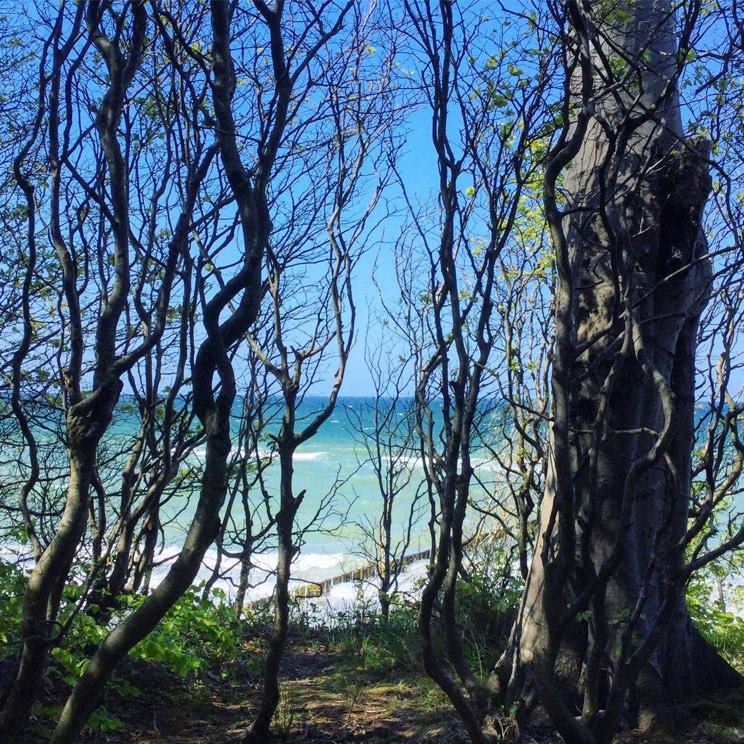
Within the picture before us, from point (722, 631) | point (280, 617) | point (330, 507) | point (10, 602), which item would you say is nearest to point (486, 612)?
point (722, 631)

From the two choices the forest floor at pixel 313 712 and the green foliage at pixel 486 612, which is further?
the green foliage at pixel 486 612

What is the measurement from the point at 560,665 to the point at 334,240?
8.67 ft

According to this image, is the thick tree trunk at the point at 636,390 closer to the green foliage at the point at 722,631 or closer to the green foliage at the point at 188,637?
the green foliage at the point at 722,631

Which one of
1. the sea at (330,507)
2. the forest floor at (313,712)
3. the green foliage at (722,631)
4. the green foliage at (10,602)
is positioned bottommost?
the forest floor at (313,712)

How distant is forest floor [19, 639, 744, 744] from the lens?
3361 mm

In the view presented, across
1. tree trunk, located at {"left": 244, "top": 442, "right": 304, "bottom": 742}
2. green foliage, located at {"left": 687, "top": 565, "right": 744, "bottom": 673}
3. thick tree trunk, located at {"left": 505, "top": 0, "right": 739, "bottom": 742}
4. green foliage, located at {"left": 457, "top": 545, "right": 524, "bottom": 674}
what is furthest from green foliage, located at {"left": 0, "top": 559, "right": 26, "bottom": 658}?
green foliage, located at {"left": 687, "top": 565, "right": 744, "bottom": 673}

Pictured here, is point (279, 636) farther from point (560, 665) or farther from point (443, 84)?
point (443, 84)

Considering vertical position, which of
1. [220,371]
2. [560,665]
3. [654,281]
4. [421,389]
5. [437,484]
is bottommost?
[560,665]

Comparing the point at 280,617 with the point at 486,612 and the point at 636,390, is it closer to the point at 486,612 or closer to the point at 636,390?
the point at 486,612

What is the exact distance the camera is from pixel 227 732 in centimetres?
360

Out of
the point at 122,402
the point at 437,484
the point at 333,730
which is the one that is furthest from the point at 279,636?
the point at 122,402

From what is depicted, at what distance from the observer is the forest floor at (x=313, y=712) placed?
3.36 m

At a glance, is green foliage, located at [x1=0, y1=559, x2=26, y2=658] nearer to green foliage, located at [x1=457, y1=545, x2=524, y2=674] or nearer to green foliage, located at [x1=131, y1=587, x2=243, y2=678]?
green foliage, located at [x1=131, y1=587, x2=243, y2=678]

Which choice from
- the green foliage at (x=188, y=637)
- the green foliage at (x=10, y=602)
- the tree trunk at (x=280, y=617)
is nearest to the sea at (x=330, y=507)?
the green foliage at (x=188, y=637)
